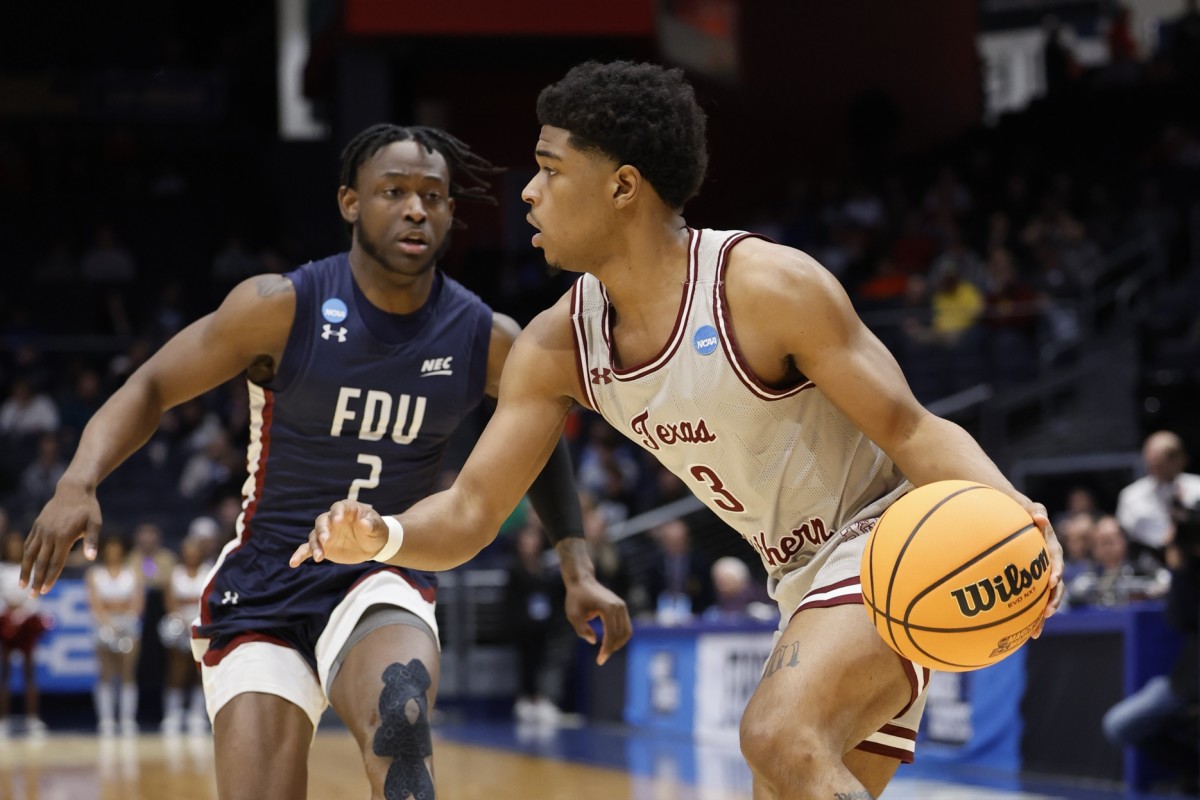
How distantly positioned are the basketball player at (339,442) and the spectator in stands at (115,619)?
34.8ft

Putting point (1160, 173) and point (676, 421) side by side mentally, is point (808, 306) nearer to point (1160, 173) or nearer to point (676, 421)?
point (676, 421)

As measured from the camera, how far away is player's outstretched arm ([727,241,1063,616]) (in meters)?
3.56

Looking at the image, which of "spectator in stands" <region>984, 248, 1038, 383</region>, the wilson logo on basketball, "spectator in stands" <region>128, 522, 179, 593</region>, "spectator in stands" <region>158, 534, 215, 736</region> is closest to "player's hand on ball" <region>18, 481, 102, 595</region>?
the wilson logo on basketball

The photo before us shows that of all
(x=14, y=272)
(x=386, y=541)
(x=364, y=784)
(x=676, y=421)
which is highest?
(x=14, y=272)

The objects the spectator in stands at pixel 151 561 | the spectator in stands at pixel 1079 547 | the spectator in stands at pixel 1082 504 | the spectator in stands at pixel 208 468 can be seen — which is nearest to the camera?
the spectator in stands at pixel 1079 547

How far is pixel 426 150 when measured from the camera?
479 cm

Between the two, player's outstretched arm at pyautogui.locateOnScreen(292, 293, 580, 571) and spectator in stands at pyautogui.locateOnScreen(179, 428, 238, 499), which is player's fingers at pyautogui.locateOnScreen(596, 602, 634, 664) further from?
spectator in stands at pyautogui.locateOnScreen(179, 428, 238, 499)

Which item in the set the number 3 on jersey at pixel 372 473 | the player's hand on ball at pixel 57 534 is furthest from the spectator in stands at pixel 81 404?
the player's hand on ball at pixel 57 534

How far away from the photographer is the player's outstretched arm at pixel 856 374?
11.7 feet

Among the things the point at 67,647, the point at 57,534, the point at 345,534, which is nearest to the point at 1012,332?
the point at 67,647

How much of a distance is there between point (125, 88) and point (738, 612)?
13511 mm

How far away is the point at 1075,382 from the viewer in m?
15.3

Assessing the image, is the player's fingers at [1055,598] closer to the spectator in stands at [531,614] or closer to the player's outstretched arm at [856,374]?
the player's outstretched arm at [856,374]

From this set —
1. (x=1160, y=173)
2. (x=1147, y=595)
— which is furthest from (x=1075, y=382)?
(x=1147, y=595)
